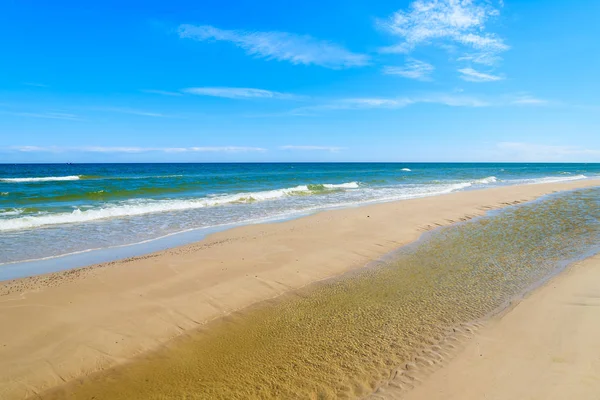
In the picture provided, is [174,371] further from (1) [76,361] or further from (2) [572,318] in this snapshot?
(2) [572,318]

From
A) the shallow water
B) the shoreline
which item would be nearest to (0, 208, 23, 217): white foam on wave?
the shoreline

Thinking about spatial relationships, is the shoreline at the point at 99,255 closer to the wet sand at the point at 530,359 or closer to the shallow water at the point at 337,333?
the shallow water at the point at 337,333

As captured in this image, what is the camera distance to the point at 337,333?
15.8ft

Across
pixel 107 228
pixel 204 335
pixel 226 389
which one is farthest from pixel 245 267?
pixel 107 228

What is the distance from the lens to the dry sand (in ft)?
14.2

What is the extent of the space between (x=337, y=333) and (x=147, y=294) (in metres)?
3.71

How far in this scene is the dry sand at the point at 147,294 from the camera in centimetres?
434

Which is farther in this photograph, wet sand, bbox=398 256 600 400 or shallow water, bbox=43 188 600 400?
shallow water, bbox=43 188 600 400

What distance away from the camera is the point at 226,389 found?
371 cm

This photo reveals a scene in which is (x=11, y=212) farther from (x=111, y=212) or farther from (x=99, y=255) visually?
(x=99, y=255)

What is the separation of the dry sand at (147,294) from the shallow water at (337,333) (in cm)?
44

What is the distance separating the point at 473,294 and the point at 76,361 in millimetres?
6287

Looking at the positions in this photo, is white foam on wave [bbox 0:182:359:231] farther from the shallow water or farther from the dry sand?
the shallow water

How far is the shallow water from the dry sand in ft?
1.45
